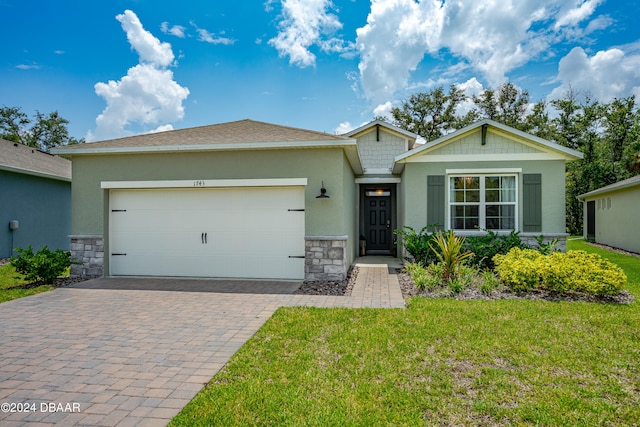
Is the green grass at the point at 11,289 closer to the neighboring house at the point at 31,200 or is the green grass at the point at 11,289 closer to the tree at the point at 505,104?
the neighboring house at the point at 31,200

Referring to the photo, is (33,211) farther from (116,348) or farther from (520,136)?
(520,136)

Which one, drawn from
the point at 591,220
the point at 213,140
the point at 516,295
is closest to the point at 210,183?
the point at 213,140

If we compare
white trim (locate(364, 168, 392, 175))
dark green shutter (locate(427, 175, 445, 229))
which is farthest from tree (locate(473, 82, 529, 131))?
dark green shutter (locate(427, 175, 445, 229))

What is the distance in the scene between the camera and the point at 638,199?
12.9 m

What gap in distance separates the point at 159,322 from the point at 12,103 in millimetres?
32689

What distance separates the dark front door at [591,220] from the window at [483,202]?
1203cm

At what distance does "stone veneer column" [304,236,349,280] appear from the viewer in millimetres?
7656

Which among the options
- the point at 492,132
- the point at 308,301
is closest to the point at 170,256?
the point at 308,301

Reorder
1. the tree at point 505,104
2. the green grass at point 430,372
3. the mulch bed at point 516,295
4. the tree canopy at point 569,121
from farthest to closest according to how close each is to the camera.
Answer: the tree at point 505,104, the tree canopy at point 569,121, the mulch bed at point 516,295, the green grass at point 430,372

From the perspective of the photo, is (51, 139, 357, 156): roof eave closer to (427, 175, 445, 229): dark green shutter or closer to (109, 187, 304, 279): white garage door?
(109, 187, 304, 279): white garage door

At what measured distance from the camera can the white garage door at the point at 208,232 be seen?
7910 millimetres

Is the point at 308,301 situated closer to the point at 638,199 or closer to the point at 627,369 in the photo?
the point at 627,369

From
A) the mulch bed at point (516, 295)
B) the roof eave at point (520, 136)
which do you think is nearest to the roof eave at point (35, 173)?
the roof eave at point (520, 136)

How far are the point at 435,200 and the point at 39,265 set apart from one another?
9702 millimetres
